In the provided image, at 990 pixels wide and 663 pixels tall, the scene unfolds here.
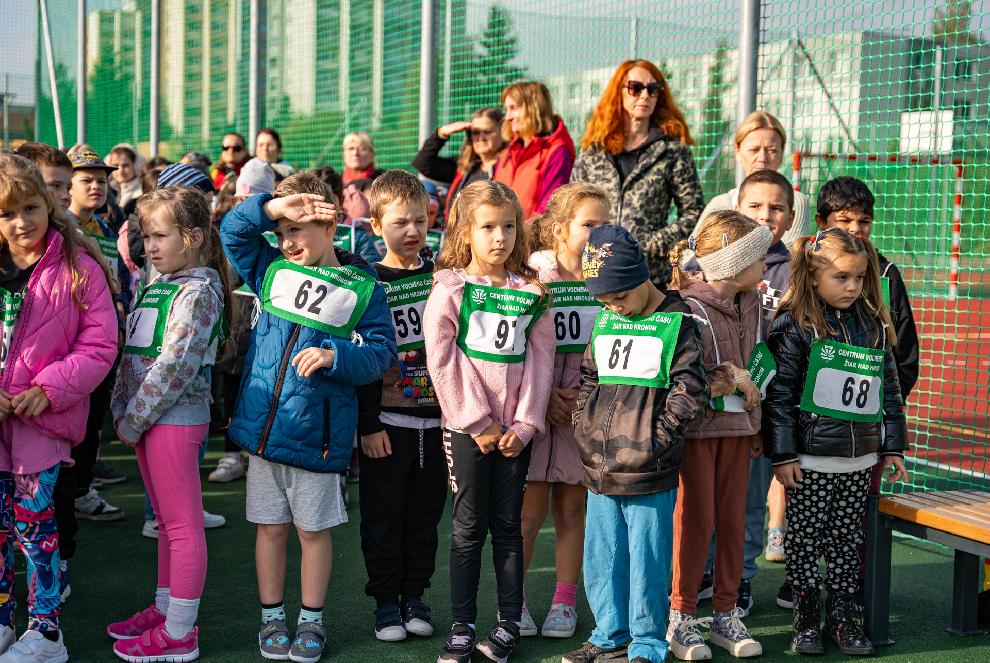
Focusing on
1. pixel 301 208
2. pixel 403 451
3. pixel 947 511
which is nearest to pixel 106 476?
pixel 403 451

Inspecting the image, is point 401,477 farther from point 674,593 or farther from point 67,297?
point 67,297

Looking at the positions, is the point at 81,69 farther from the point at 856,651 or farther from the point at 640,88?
the point at 856,651

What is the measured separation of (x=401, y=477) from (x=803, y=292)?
1.59m

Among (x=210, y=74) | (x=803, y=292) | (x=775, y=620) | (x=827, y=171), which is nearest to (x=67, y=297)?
(x=803, y=292)

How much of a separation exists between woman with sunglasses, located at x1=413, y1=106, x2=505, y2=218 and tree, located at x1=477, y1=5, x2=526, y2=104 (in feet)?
4.35

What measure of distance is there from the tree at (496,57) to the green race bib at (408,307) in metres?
4.74

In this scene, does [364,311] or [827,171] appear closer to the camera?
[364,311]

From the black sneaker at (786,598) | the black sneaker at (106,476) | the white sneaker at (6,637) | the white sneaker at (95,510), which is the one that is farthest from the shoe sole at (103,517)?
the black sneaker at (786,598)

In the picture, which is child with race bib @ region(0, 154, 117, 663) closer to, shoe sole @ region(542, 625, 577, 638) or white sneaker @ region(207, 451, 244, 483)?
shoe sole @ region(542, 625, 577, 638)

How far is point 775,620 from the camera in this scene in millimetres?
3996

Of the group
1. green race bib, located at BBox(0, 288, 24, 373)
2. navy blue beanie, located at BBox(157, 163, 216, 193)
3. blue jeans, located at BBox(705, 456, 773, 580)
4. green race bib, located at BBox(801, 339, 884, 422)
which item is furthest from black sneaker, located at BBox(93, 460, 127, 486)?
green race bib, located at BBox(801, 339, 884, 422)

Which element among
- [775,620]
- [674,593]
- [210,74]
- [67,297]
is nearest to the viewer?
[67,297]

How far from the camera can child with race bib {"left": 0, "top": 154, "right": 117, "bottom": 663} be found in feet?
10.9

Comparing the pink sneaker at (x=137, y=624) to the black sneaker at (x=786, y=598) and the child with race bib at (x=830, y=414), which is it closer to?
the child with race bib at (x=830, y=414)
